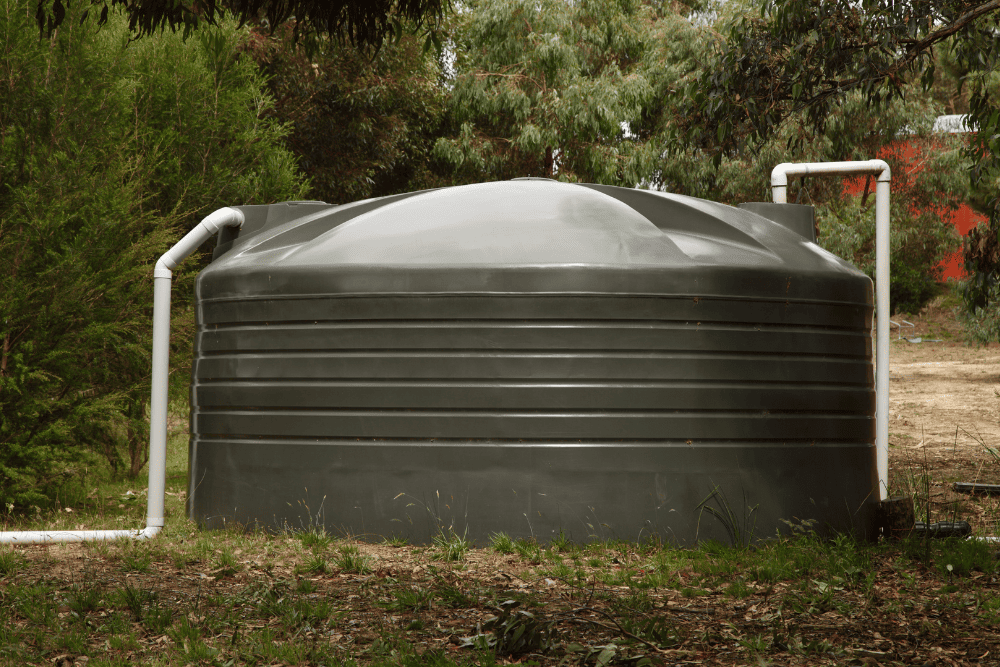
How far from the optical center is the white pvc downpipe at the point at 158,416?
5273 mm

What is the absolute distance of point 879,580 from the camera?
430 cm

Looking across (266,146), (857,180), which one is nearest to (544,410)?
(266,146)

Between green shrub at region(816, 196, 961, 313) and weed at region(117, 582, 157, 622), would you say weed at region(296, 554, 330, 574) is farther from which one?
green shrub at region(816, 196, 961, 313)

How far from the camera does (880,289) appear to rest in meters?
6.16

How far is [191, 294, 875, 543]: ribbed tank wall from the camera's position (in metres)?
4.84

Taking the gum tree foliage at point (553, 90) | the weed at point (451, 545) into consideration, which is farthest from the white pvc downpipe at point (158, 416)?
the gum tree foliage at point (553, 90)

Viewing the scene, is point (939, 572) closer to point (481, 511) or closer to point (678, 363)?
point (678, 363)

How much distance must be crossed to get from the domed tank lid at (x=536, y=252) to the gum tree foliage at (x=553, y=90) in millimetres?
12747

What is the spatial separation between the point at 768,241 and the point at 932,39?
101 inches

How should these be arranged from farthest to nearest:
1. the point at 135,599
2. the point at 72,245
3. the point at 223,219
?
1. the point at 72,245
2. the point at 223,219
3. the point at 135,599

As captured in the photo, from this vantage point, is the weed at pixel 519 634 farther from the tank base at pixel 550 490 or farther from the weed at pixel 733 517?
the weed at pixel 733 517

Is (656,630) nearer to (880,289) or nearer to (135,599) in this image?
(135,599)

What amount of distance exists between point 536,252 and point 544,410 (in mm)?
816

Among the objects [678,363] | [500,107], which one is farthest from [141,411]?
[500,107]
